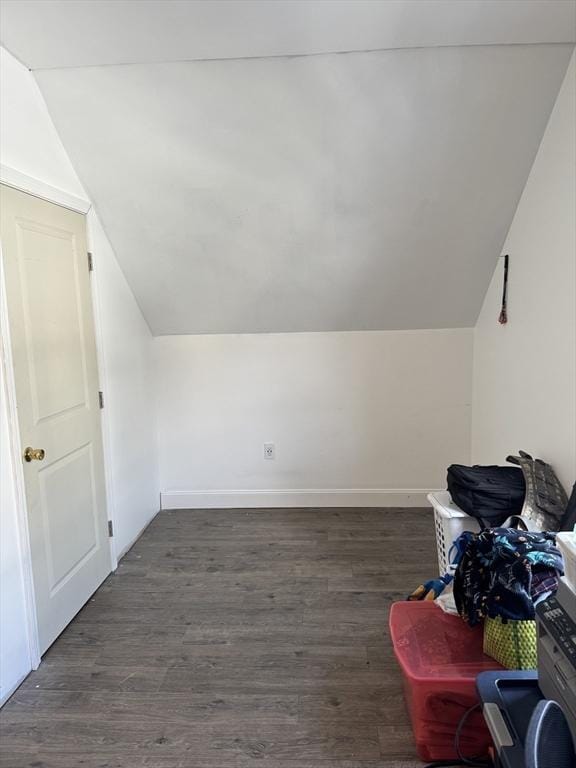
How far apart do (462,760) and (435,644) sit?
1.09ft

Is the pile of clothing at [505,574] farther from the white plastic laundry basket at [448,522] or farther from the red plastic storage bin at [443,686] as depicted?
the white plastic laundry basket at [448,522]

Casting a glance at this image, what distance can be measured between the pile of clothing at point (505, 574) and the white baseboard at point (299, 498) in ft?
6.03

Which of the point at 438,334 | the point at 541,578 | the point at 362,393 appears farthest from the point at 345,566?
the point at 438,334

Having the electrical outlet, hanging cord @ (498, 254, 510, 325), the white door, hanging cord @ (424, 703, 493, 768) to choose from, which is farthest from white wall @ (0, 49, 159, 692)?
hanging cord @ (498, 254, 510, 325)

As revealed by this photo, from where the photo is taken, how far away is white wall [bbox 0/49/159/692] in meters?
1.95

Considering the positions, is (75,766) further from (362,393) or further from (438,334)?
(438,334)

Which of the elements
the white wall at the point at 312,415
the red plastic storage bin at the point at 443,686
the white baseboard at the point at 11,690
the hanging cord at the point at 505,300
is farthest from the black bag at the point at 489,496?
the white baseboard at the point at 11,690

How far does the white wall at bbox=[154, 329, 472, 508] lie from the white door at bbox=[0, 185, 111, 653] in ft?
3.10

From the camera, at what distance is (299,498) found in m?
3.61

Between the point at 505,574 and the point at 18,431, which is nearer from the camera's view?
the point at 505,574

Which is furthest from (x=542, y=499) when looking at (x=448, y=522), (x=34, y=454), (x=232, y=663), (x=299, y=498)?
(x=34, y=454)

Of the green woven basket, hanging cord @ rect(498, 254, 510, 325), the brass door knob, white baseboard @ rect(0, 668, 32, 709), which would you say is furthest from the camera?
hanging cord @ rect(498, 254, 510, 325)

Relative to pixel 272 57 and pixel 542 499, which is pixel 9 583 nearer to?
pixel 542 499

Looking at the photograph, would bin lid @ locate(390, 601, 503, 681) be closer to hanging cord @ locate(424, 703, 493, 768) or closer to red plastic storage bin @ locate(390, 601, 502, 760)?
red plastic storage bin @ locate(390, 601, 502, 760)
